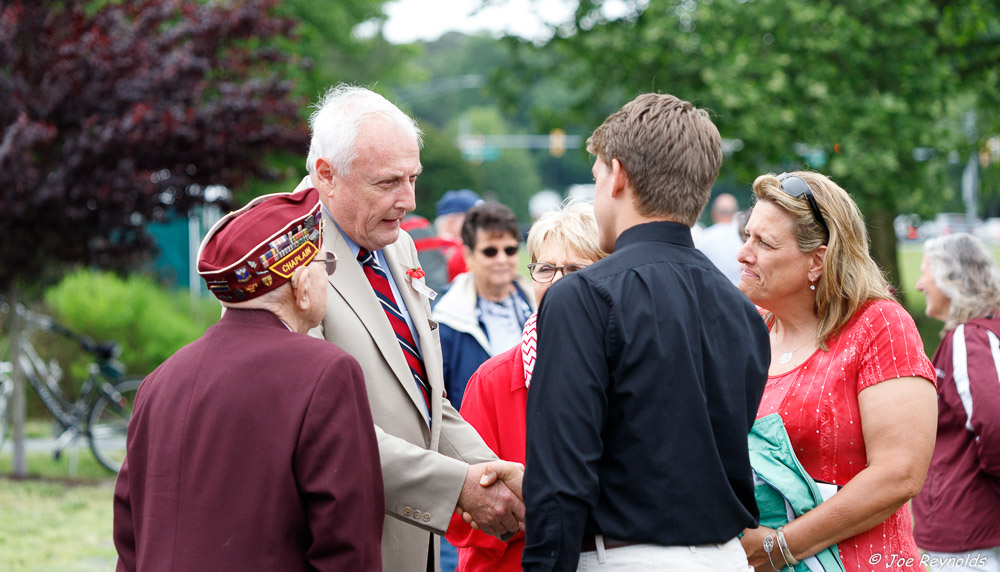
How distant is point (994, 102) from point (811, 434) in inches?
575

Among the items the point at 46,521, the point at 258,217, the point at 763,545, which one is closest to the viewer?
the point at 258,217

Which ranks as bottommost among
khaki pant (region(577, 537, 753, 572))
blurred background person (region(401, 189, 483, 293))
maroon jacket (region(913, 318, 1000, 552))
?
maroon jacket (region(913, 318, 1000, 552))

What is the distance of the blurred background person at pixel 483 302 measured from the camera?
4.78 metres

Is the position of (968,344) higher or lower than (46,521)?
higher

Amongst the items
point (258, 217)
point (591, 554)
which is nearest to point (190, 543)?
point (258, 217)

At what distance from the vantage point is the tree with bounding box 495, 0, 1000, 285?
12.7m

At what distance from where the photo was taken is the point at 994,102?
15156 mm

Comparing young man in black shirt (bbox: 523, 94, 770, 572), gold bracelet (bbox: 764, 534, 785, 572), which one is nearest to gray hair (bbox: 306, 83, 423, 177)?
young man in black shirt (bbox: 523, 94, 770, 572)

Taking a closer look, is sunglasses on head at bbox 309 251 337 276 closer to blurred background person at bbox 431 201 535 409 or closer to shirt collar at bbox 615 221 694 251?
shirt collar at bbox 615 221 694 251

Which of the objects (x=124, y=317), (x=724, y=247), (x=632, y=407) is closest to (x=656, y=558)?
(x=632, y=407)

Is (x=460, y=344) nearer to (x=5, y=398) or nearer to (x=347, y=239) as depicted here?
(x=347, y=239)

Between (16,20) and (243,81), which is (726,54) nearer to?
(243,81)

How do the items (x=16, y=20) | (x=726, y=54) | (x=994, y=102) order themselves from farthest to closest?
1. (x=994, y=102)
2. (x=726, y=54)
3. (x=16, y=20)

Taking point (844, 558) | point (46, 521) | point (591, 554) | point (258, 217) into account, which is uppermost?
point (258, 217)
